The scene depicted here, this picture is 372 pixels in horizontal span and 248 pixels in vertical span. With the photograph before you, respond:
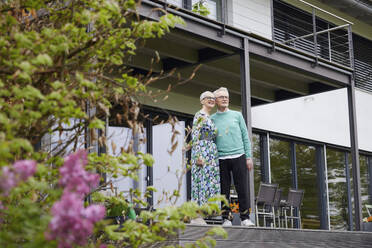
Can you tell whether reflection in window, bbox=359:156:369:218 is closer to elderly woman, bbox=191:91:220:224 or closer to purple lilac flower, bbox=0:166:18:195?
elderly woman, bbox=191:91:220:224

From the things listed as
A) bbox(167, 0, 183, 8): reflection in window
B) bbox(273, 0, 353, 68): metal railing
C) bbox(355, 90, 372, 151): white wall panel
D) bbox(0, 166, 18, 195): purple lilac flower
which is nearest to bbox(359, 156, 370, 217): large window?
bbox(355, 90, 372, 151): white wall panel

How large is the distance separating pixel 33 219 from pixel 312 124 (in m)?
11.7

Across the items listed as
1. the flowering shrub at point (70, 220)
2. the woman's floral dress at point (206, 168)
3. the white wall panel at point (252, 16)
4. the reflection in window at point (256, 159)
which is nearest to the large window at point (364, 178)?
the reflection in window at point (256, 159)

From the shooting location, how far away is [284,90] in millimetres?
12523

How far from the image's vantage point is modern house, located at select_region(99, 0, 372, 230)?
9.48 m

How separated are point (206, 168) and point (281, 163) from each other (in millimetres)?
6546

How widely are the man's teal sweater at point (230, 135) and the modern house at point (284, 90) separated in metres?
1.29

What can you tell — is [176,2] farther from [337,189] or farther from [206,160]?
[337,189]

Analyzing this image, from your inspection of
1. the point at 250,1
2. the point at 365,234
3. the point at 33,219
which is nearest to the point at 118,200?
the point at 33,219

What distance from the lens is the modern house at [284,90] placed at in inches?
373

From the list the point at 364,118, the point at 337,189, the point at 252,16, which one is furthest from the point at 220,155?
the point at 364,118

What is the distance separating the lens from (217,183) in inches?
277

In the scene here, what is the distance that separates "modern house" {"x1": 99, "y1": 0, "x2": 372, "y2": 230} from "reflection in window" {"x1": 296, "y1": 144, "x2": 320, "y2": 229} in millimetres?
22

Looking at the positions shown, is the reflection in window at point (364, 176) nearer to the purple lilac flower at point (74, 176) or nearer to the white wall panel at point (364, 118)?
the white wall panel at point (364, 118)
